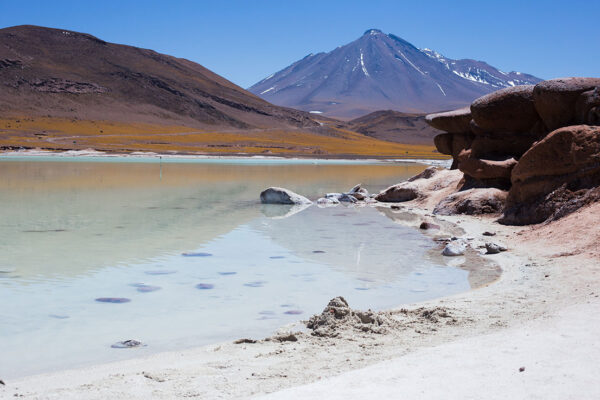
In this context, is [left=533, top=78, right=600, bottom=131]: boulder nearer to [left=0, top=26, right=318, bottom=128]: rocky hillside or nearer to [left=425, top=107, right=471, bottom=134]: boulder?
[left=425, top=107, right=471, bottom=134]: boulder

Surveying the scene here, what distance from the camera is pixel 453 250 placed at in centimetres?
1087

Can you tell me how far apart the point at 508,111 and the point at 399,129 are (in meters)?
133

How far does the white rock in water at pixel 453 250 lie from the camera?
425 inches

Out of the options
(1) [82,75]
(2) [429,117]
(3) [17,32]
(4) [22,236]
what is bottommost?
(4) [22,236]

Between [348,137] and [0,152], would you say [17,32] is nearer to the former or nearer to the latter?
[348,137]

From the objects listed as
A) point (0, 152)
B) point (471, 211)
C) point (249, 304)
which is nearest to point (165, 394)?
point (249, 304)

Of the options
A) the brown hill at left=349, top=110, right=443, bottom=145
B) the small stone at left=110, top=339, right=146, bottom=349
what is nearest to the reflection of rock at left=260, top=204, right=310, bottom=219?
the small stone at left=110, top=339, right=146, bottom=349

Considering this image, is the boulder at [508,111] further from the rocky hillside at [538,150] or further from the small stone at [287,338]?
the small stone at [287,338]

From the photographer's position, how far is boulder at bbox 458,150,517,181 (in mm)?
16125

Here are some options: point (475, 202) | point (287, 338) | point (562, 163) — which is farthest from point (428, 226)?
point (287, 338)

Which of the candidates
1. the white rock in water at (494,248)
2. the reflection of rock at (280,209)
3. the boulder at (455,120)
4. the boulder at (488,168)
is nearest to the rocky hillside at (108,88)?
the reflection of rock at (280,209)

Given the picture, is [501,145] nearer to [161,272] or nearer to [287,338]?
[161,272]

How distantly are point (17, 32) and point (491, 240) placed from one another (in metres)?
146

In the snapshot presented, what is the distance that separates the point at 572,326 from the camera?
5145mm
